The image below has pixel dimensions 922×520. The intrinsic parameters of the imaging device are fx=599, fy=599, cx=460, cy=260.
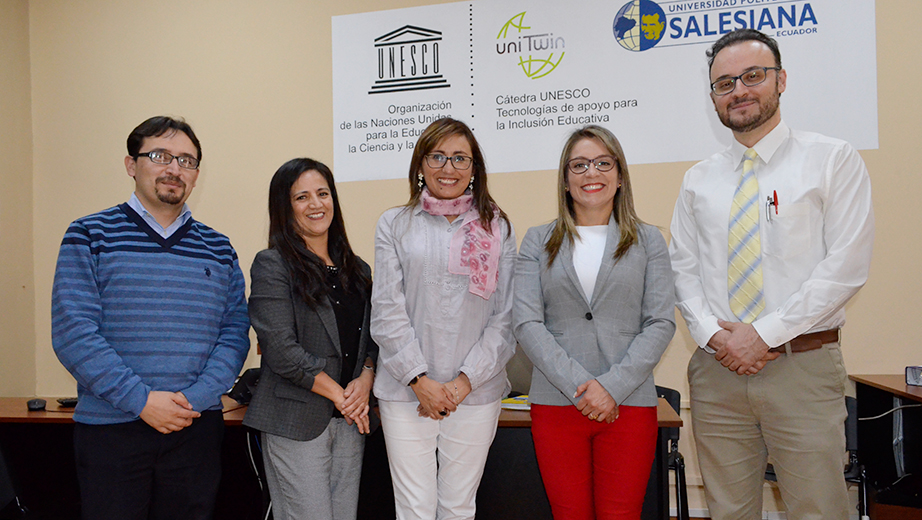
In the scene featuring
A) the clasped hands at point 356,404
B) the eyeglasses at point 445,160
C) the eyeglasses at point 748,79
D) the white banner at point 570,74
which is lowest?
the clasped hands at point 356,404

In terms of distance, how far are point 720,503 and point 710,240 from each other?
0.86 meters

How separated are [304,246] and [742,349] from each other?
144cm

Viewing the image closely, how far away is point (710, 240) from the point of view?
6.55ft

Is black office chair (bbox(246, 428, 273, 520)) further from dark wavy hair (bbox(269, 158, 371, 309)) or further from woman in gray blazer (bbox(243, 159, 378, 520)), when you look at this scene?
dark wavy hair (bbox(269, 158, 371, 309))

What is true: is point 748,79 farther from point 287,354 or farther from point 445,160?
point 287,354

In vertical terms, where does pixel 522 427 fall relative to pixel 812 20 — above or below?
below

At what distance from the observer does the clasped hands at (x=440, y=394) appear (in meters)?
1.82

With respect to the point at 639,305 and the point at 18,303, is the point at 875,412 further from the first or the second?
the point at 18,303

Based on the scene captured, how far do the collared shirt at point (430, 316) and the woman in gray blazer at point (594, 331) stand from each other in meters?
0.11

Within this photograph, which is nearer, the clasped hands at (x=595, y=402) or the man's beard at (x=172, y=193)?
the clasped hands at (x=595, y=402)

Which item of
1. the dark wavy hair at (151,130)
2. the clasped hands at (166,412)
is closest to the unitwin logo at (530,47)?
the dark wavy hair at (151,130)

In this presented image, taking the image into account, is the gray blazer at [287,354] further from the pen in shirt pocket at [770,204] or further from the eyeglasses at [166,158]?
the pen in shirt pocket at [770,204]

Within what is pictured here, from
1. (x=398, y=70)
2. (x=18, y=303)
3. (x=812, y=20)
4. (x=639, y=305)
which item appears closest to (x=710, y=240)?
(x=639, y=305)

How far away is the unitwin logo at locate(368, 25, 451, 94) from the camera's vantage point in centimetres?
396
